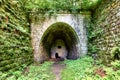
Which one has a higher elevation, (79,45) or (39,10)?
(39,10)

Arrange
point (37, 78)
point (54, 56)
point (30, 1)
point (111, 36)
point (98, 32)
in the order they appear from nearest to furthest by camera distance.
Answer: point (37, 78) < point (111, 36) < point (98, 32) < point (30, 1) < point (54, 56)

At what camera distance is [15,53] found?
647 cm

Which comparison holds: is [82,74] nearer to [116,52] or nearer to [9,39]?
[116,52]

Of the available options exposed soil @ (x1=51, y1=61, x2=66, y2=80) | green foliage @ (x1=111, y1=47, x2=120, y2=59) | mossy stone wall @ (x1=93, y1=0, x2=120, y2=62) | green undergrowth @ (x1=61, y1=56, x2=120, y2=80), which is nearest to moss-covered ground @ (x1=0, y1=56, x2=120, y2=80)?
green undergrowth @ (x1=61, y1=56, x2=120, y2=80)

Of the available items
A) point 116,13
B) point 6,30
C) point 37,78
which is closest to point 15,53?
point 6,30

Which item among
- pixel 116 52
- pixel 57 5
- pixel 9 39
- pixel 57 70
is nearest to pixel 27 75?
pixel 9 39

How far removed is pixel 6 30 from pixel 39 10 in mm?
4278

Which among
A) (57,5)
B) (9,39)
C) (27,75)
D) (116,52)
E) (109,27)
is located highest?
(57,5)

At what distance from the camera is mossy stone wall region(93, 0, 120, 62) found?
577 centimetres

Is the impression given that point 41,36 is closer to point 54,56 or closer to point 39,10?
point 39,10

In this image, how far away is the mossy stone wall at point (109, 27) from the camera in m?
5.77

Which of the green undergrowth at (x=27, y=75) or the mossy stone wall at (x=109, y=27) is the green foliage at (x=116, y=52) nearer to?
the mossy stone wall at (x=109, y=27)

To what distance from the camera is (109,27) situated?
6531mm

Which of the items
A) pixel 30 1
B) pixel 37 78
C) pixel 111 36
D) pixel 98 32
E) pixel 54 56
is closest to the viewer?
pixel 37 78
